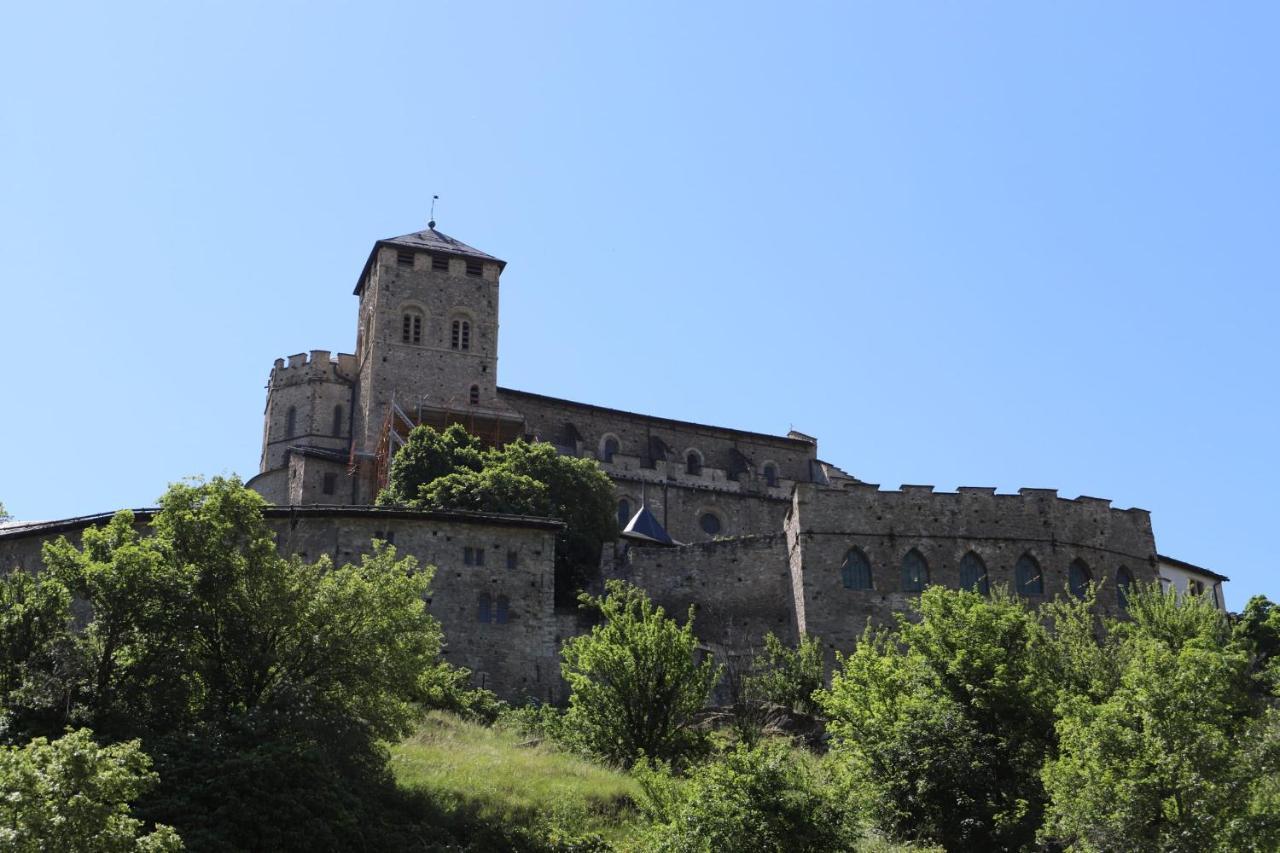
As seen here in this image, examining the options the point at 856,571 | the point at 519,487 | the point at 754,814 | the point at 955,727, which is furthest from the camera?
the point at 519,487

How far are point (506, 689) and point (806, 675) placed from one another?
923cm

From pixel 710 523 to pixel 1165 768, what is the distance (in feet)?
152

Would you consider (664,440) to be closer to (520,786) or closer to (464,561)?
(464,561)

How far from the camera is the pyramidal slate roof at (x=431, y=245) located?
77312 millimetres

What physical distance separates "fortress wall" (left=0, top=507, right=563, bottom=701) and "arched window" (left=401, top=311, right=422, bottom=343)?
25145 millimetres

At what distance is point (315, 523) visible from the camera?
1945 inches

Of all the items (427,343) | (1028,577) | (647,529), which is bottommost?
(1028,577)

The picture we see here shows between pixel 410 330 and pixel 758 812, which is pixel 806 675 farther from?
pixel 410 330

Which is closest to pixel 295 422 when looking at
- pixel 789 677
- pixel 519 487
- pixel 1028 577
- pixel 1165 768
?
pixel 519 487

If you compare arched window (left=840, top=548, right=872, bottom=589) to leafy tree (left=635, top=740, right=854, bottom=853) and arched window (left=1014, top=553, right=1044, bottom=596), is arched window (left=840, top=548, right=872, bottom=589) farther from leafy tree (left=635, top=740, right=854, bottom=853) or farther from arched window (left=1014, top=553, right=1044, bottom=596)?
leafy tree (left=635, top=740, right=854, bottom=853)

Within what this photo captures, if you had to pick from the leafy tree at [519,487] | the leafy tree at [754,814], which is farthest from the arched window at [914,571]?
the leafy tree at [754,814]

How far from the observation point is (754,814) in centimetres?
2711

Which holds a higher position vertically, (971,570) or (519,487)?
(519,487)

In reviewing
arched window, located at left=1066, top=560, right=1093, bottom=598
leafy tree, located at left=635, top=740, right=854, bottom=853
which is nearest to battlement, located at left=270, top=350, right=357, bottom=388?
arched window, located at left=1066, top=560, right=1093, bottom=598
